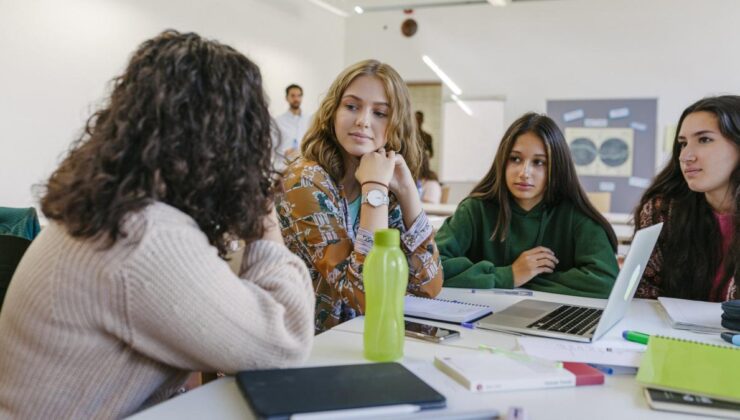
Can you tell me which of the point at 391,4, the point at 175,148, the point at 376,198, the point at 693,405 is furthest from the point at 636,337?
the point at 391,4

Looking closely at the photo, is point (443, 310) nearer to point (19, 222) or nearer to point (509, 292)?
point (509, 292)

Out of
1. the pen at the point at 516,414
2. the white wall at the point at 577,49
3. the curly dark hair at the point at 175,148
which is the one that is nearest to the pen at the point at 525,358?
the pen at the point at 516,414

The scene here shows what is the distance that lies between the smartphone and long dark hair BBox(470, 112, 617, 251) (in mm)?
933

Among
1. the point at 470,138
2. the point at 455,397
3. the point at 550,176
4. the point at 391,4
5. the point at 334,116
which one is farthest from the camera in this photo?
the point at 391,4

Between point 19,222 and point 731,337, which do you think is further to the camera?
point 19,222

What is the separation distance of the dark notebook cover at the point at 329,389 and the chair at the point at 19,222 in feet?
2.69

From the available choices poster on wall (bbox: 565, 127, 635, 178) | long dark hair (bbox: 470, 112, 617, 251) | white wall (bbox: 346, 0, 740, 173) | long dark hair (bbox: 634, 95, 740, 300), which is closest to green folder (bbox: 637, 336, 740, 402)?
long dark hair (bbox: 634, 95, 740, 300)

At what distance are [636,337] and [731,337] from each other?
220 millimetres

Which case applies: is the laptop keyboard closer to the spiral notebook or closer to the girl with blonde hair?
the spiral notebook

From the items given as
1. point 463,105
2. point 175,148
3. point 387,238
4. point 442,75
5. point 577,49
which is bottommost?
point 387,238

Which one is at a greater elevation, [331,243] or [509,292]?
[331,243]

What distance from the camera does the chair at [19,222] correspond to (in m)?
1.53

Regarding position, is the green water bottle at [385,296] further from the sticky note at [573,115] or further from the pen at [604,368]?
the sticky note at [573,115]

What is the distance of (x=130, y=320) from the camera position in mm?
921
